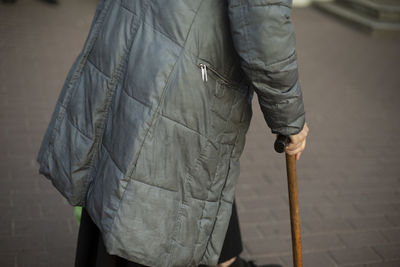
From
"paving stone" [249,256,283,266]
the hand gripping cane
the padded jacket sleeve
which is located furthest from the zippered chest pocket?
"paving stone" [249,256,283,266]

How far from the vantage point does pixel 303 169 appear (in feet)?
15.8

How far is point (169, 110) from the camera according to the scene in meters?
2.07

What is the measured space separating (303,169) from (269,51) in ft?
9.77

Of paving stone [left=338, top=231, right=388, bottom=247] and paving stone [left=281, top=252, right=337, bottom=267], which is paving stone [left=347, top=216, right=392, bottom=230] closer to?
paving stone [left=338, top=231, right=388, bottom=247]

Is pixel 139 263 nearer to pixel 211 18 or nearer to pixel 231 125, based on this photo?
pixel 231 125

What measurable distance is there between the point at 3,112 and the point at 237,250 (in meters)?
3.33

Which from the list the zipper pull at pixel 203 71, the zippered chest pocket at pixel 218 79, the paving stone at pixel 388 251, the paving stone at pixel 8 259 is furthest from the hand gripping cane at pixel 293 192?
the paving stone at pixel 8 259

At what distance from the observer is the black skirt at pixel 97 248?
2.40 metres

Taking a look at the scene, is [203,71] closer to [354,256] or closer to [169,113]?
[169,113]

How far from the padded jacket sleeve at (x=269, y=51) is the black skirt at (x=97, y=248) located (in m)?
0.84

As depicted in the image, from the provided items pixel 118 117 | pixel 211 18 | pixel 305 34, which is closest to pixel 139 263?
pixel 118 117

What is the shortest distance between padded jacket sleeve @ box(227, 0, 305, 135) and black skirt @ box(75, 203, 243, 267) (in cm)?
84

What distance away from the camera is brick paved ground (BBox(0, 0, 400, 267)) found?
366 centimetres

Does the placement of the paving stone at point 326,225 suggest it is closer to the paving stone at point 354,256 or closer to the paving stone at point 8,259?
the paving stone at point 354,256
